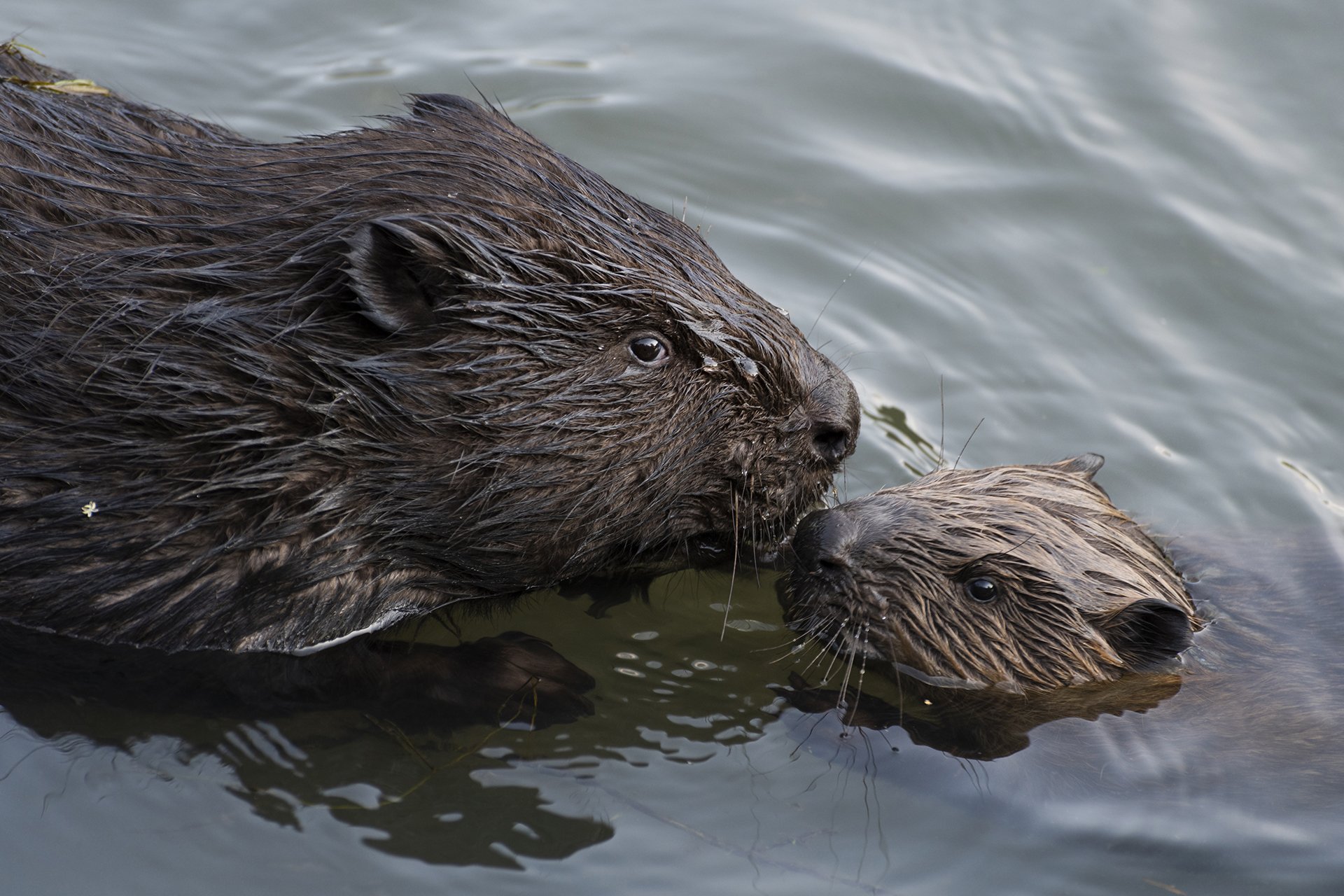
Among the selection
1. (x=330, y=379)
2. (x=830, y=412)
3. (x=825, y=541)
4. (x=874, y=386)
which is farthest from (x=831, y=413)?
(x=874, y=386)

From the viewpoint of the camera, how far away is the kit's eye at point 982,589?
4562mm

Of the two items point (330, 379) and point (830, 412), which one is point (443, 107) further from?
point (830, 412)

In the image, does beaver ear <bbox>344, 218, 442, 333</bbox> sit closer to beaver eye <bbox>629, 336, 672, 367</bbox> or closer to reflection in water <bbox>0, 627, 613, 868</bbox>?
beaver eye <bbox>629, 336, 672, 367</bbox>

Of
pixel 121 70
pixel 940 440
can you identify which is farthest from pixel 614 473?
pixel 121 70

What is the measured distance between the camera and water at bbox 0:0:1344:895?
396 centimetres

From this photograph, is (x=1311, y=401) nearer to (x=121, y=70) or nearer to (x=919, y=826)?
(x=919, y=826)

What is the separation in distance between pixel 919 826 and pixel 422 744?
1511 millimetres

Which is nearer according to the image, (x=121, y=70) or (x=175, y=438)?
(x=175, y=438)

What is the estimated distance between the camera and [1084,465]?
17.1 ft

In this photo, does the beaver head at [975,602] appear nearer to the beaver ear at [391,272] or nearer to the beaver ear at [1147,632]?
the beaver ear at [1147,632]

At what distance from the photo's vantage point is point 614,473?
414 centimetres

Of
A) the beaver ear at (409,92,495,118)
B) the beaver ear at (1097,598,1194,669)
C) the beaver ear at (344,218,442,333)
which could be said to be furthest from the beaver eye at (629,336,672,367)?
the beaver ear at (1097,598,1194,669)

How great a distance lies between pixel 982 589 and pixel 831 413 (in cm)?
82

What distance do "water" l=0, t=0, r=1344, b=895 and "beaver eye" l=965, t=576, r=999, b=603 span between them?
464 mm
